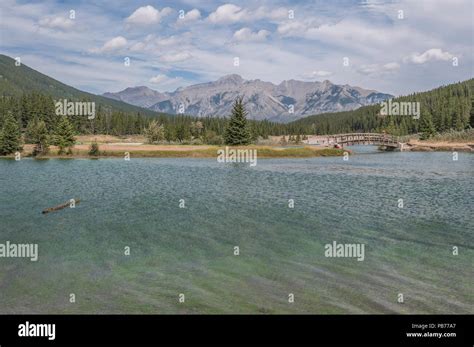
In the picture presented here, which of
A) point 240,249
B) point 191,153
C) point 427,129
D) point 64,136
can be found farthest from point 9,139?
point 427,129

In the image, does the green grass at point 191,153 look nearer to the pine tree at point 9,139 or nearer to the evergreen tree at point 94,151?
Answer: the evergreen tree at point 94,151

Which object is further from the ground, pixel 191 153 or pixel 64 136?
pixel 64 136

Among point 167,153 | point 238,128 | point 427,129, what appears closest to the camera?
point 167,153

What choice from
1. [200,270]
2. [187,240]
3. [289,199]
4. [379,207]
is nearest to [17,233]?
[187,240]

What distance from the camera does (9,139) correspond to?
98.5m

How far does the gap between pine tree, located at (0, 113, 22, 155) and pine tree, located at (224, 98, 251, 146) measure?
167ft

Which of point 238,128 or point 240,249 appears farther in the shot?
point 238,128

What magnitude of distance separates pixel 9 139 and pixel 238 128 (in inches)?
2144

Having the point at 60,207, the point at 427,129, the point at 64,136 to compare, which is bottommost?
the point at 60,207

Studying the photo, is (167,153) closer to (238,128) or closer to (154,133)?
(238,128)

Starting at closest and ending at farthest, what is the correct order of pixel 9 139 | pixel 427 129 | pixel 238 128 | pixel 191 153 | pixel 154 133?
pixel 9 139 < pixel 191 153 < pixel 238 128 < pixel 154 133 < pixel 427 129
